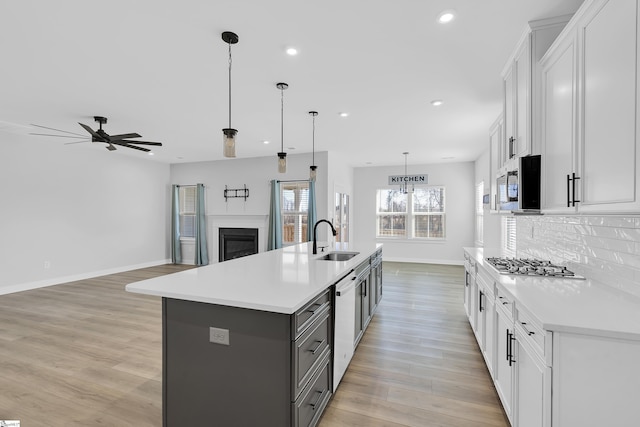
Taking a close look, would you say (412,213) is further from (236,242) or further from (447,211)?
(236,242)

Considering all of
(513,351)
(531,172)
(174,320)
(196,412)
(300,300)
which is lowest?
(196,412)

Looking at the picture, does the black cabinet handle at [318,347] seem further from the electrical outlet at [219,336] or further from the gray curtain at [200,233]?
the gray curtain at [200,233]

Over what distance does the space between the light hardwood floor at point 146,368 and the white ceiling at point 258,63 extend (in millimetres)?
2772

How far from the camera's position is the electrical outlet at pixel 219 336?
5.40 feet

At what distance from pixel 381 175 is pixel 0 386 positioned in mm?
7962

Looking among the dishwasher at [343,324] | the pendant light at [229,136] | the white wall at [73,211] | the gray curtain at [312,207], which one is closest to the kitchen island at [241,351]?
the dishwasher at [343,324]

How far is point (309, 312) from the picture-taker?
1.76m

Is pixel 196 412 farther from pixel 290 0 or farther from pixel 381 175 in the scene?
pixel 381 175

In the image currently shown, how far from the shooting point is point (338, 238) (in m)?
7.75

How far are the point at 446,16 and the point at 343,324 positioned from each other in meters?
2.40

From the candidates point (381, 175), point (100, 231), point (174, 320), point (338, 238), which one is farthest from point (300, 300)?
point (381, 175)

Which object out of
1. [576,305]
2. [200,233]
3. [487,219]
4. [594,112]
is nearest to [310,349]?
[576,305]

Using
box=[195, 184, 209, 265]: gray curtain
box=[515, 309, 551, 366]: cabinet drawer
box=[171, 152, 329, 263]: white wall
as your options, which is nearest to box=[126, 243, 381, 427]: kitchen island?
box=[515, 309, 551, 366]: cabinet drawer

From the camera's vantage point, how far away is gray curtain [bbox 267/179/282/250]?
694cm
